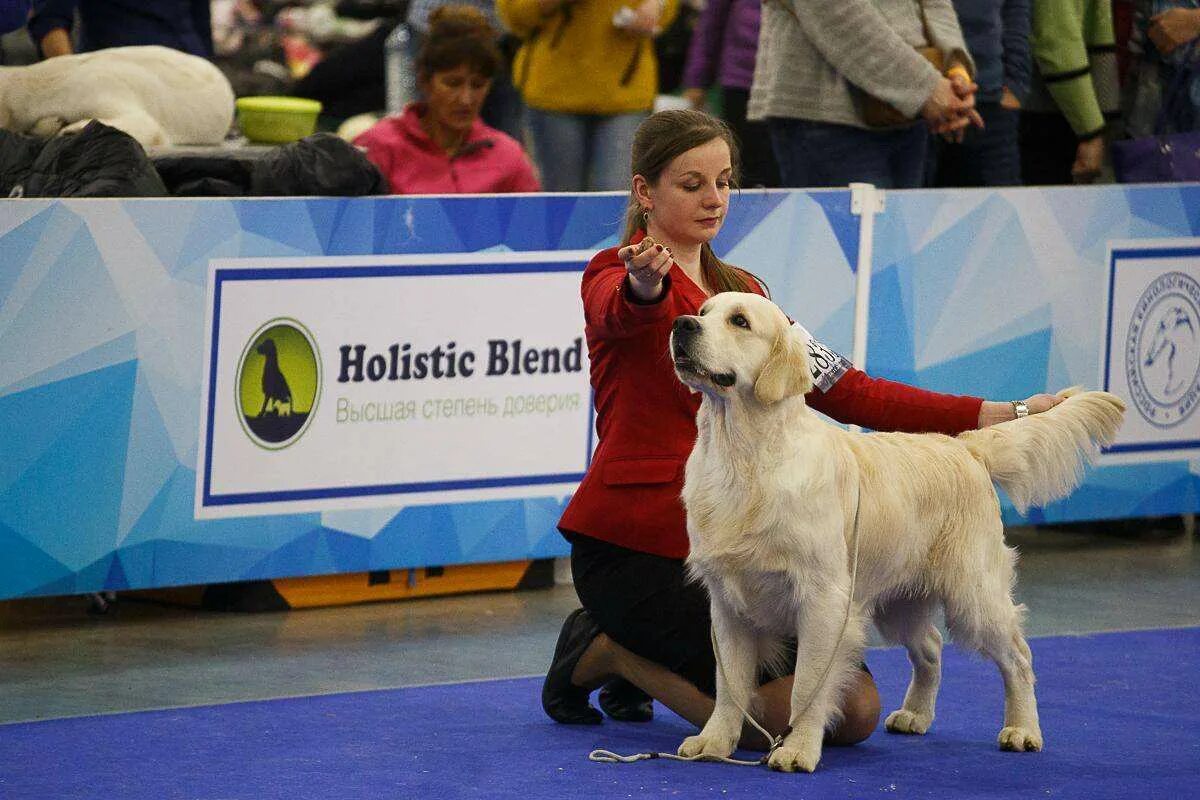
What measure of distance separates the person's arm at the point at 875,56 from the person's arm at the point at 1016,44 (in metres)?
1.30

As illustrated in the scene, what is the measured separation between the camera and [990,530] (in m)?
4.09

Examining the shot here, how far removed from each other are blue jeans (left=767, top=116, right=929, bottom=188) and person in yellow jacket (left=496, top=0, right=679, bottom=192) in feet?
2.84

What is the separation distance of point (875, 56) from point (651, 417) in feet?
7.66

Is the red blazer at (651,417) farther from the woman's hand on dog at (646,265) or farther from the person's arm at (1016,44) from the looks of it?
the person's arm at (1016,44)

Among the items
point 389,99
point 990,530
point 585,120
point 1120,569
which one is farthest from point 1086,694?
point 389,99

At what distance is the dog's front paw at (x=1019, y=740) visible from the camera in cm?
413

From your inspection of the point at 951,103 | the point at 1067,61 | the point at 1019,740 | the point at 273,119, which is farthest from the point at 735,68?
the point at 1019,740

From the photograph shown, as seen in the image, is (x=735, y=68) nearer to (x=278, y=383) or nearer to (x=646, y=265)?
(x=278, y=383)

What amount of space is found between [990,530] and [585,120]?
3458 mm

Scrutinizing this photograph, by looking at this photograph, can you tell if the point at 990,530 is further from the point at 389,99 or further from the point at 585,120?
the point at 389,99

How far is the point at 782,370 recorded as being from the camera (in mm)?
3688

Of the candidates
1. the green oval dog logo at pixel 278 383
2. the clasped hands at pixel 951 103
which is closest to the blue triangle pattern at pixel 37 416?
the green oval dog logo at pixel 278 383

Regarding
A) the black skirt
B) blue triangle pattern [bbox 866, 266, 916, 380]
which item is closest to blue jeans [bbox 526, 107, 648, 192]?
blue triangle pattern [bbox 866, 266, 916, 380]

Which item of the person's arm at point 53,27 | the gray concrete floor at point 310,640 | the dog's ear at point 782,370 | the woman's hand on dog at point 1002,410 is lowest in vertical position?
the gray concrete floor at point 310,640
